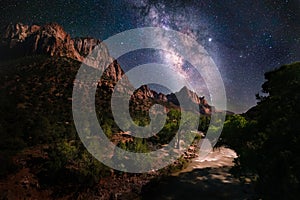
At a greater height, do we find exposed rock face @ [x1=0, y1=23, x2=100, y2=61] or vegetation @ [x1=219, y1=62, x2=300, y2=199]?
exposed rock face @ [x1=0, y1=23, x2=100, y2=61]

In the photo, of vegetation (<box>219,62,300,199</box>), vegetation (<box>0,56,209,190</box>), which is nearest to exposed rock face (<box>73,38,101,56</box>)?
vegetation (<box>0,56,209,190</box>)

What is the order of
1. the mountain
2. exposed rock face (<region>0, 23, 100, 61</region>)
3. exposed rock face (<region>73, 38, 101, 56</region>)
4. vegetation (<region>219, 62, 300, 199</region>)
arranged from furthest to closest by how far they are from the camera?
1. exposed rock face (<region>73, 38, 101, 56</region>)
2. exposed rock face (<region>0, 23, 100, 61</region>)
3. the mountain
4. vegetation (<region>219, 62, 300, 199</region>)

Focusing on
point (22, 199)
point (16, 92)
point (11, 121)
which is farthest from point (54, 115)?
point (22, 199)

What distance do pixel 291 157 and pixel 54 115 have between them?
1312 inches

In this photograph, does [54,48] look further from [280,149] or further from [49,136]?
[280,149]

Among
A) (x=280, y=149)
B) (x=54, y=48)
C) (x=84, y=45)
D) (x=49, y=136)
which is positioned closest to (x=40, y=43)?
(x=54, y=48)

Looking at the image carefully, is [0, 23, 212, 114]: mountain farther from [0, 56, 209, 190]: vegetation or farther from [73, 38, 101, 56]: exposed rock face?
[0, 56, 209, 190]: vegetation

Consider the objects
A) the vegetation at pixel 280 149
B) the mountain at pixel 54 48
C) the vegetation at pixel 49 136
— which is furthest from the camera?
the mountain at pixel 54 48

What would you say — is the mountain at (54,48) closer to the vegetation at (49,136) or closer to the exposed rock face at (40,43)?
the exposed rock face at (40,43)

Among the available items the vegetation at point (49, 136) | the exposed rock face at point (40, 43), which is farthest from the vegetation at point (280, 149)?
the exposed rock face at point (40, 43)

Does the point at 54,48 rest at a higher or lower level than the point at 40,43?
lower

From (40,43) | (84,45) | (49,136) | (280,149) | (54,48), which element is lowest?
(49,136)

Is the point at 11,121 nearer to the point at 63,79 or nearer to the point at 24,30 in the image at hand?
the point at 63,79

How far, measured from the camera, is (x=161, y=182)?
20094mm
